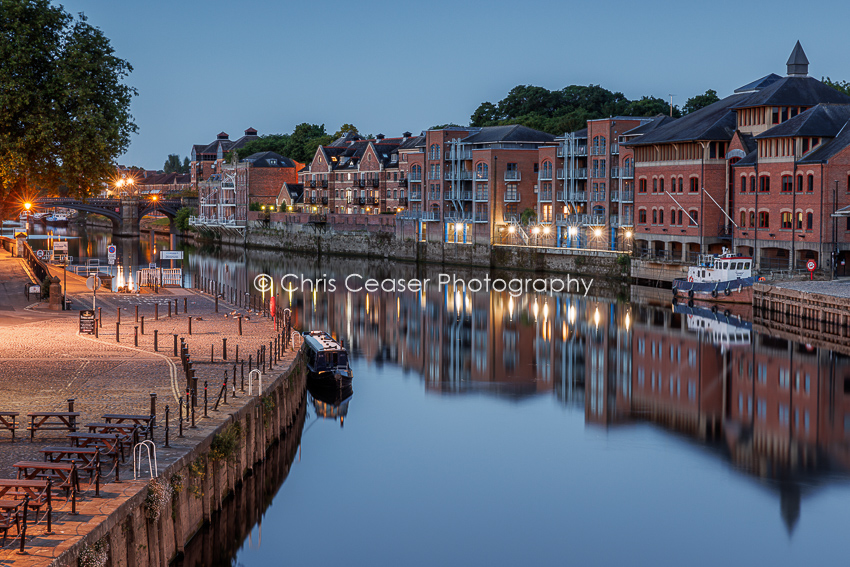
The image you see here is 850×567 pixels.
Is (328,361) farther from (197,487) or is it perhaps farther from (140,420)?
(197,487)

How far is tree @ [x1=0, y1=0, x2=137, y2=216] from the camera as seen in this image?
48.2 meters

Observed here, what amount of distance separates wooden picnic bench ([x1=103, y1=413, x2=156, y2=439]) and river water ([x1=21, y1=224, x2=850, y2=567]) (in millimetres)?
2731

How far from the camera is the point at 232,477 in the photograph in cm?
2502

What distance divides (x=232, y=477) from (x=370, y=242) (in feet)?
321

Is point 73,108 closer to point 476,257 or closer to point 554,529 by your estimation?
point 554,529

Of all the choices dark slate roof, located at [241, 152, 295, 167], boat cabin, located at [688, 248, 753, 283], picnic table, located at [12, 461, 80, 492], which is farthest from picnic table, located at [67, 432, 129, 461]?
dark slate roof, located at [241, 152, 295, 167]

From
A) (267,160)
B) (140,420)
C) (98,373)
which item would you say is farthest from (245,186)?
(140,420)

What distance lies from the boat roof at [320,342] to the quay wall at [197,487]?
7202 mm

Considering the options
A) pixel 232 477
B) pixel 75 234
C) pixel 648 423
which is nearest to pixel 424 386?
pixel 648 423

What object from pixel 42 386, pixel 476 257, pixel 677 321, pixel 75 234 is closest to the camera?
pixel 42 386

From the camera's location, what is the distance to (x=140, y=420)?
→ 22.7 meters

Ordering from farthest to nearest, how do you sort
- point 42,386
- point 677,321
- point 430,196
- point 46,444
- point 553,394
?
point 430,196
point 677,321
point 553,394
point 42,386
point 46,444

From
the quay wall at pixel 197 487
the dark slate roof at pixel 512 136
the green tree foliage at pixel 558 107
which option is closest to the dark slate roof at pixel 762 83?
the dark slate roof at pixel 512 136

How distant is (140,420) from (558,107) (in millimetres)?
136978
